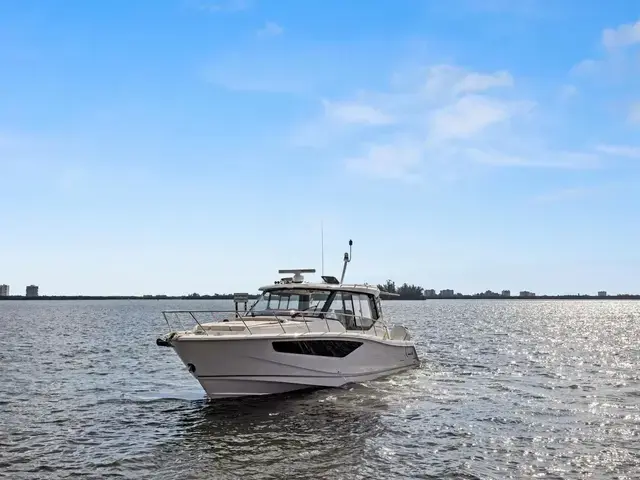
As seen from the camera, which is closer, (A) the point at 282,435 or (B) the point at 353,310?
(A) the point at 282,435

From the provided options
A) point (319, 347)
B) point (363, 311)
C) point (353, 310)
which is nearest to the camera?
point (319, 347)

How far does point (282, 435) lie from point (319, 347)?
4653mm

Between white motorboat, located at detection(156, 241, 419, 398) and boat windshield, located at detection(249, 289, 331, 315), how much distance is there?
0.11 ft

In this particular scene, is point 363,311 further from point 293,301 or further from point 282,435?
point 282,435

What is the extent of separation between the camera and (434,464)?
1145 cm

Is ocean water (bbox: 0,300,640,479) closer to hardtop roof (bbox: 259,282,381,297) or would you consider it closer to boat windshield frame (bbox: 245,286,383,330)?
boat windshield frame (bbox: 245,286,383,330)

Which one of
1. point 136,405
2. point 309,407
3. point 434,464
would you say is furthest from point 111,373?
point 434,464

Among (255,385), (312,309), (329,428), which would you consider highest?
(312,309)

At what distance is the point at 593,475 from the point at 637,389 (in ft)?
35.9

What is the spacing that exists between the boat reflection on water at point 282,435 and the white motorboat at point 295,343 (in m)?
0.65

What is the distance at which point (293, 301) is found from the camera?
19.8 meters

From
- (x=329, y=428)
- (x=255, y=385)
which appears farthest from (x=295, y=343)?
(x=329, y=428)

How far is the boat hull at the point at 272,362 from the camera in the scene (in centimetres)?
1580

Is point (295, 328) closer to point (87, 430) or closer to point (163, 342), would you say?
point (163, 342)
